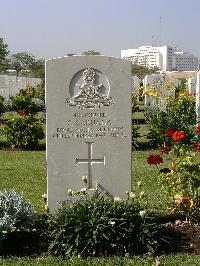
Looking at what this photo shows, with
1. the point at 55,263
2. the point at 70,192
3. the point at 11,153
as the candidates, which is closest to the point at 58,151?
the point at 70,192

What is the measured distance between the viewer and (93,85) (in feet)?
19.3

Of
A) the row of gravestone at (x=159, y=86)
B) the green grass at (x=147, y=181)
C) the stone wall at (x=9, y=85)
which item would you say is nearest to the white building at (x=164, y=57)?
the stone wall at (x=9, y=85)

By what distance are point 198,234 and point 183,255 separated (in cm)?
53

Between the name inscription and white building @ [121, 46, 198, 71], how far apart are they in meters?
124

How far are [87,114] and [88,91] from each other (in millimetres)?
250

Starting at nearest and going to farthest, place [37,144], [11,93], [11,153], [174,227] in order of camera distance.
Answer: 1. [174,227]
2. [11,153]
3. [37,144]
4. [11,93]

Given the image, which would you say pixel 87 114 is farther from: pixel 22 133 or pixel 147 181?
pixel 22 133

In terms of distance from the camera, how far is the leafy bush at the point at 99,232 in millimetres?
5117

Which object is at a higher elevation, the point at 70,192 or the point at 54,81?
the point at 54,81

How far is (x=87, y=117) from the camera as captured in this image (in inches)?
232

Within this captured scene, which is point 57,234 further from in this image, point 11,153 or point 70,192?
point 11,153

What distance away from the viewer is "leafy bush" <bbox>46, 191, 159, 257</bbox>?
201 inches

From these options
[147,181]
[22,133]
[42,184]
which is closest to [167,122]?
[22,133]

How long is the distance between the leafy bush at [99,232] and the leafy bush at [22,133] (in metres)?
8.75
